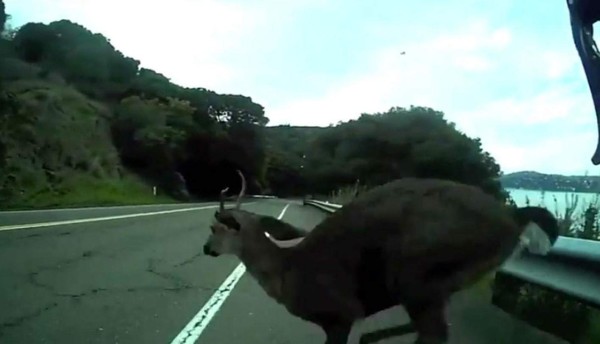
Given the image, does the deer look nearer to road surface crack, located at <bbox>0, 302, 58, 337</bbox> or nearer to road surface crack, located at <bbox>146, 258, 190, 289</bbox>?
road surface crack, located at <bbox>0, 302, 58, 337</bbox>

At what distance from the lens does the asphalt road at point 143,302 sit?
752 centimetres

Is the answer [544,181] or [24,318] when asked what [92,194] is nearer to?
[24,318]

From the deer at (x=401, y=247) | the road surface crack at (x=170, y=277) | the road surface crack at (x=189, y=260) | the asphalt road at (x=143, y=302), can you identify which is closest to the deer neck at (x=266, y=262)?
the deer at (x=401, y=247)

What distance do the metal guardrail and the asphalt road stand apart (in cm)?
78

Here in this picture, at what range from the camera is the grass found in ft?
131

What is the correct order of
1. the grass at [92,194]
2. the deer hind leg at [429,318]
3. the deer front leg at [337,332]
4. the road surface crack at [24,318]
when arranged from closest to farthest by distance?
the deer hind leg at [429,318], the deer front leg at [337,332], the road surface crack at [24,318], the grass at [92,194]

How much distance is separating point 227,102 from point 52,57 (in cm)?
2340

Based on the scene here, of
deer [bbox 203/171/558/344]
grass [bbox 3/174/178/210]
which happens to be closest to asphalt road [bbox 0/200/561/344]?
deer [bbox 203/171/558/344]

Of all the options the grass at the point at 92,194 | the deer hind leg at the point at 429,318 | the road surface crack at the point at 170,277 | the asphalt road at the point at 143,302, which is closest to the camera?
the deer hind leg at the point at 429,318

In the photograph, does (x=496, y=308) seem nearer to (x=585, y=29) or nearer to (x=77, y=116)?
(x=585, y=29)

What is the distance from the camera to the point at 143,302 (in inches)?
386

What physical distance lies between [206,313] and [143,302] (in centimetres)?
105

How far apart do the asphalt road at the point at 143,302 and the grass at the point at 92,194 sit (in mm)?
21673

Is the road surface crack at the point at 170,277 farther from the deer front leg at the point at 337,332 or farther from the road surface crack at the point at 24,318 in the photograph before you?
the deer front leg at the point at 337,332
